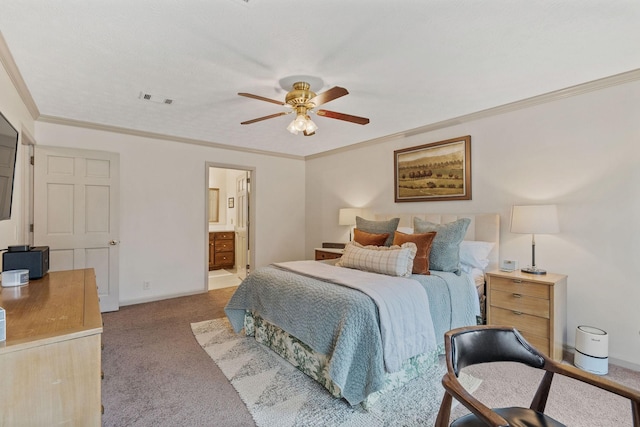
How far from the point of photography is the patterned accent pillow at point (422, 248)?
2.77m

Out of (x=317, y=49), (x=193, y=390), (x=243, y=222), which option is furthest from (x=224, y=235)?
(x=317, y=49)

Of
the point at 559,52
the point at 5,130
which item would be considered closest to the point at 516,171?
the point at 559,52

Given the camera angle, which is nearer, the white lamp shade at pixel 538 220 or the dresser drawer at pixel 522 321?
the dresser drawer at pixel 522 321

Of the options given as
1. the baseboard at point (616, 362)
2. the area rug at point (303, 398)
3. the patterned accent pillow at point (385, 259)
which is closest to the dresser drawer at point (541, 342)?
the baseboard at point (616, 362)

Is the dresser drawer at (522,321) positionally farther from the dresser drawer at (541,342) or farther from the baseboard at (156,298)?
the baseboard at (156,298)

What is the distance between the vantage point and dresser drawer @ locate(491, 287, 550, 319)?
102 inches

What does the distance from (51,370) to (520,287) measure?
3.20 metres

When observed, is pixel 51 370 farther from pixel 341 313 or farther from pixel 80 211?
pixel 80 211

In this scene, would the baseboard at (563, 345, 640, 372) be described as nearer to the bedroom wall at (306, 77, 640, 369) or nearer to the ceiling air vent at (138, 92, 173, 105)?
the bedroom wall at (306, 77, 640, 369)

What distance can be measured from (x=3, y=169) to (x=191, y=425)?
6.52ft

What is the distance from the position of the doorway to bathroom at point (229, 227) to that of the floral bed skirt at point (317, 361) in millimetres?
2817

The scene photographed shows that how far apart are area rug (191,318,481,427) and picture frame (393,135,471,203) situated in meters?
2.09

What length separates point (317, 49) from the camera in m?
2.13

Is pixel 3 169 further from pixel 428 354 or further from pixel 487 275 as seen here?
pixel 487 275
